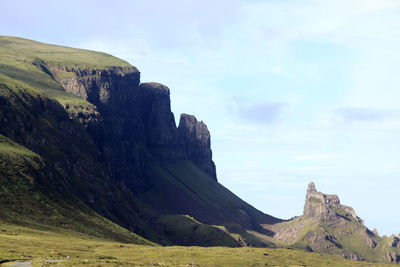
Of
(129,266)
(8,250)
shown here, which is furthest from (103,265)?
(8,250)

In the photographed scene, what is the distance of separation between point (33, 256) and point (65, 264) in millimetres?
28948

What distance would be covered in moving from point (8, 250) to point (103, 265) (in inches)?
1554

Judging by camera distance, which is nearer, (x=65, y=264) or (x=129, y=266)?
(x=65, y=264)

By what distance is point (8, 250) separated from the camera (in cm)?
19988

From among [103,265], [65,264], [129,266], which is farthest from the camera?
[129,266]

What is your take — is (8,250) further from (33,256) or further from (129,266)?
(129,266)

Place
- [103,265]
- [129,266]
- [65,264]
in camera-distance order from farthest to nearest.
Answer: [129,266], [103,265], [65,264]

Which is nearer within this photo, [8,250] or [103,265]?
[103,265]

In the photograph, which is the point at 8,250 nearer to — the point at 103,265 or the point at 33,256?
the point at 33,256

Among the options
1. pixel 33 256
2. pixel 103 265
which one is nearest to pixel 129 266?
pixel 103 265

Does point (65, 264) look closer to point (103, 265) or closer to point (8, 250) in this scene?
point (103, 265)

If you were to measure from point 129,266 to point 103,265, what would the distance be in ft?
52.5

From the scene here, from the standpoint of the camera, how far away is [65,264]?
167875mm

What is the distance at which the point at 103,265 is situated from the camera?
182125 millimetres
